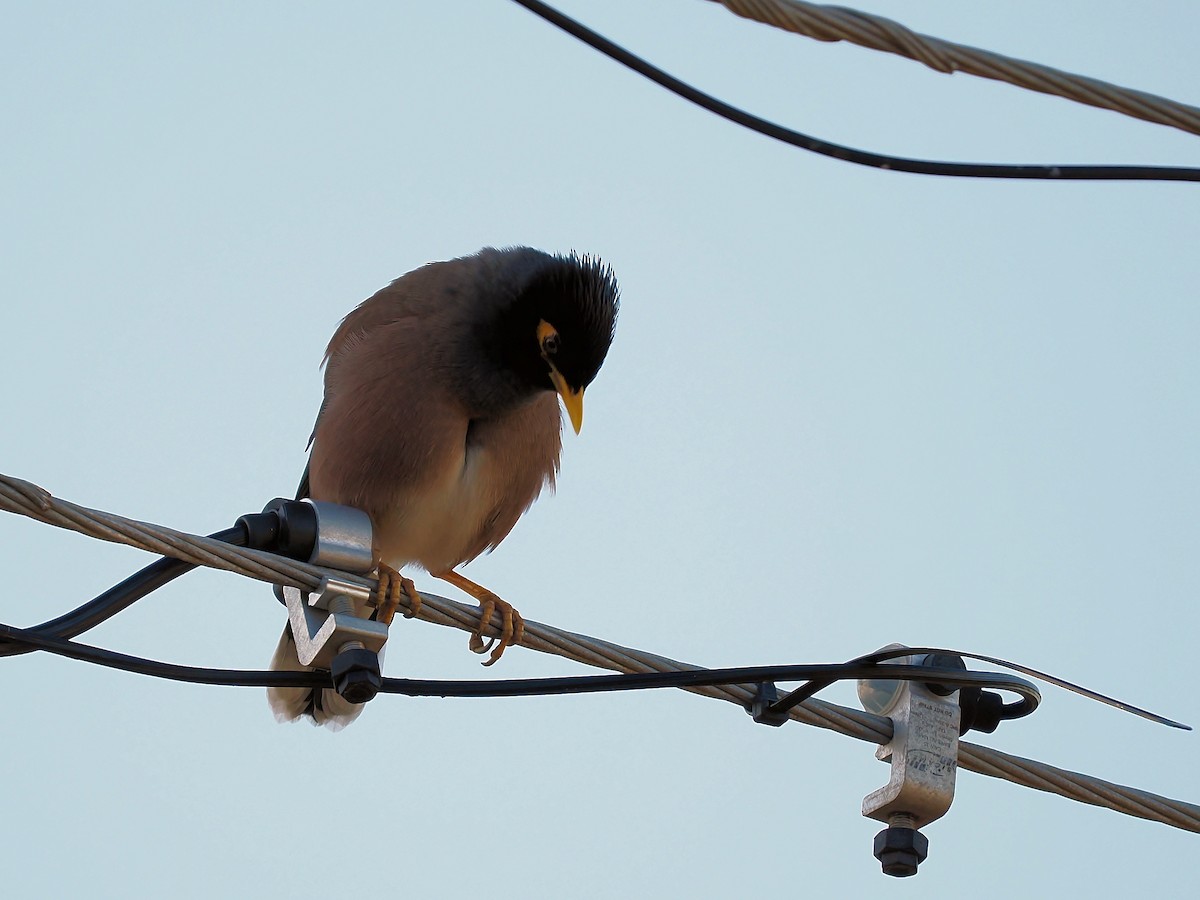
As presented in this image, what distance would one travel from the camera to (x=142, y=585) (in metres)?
2.64

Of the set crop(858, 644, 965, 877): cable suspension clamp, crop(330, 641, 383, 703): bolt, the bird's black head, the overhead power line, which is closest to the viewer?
the overhead power line

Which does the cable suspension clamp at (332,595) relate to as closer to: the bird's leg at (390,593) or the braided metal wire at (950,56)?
the bird's leg at (390,593)

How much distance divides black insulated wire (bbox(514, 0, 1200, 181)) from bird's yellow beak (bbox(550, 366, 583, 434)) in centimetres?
222

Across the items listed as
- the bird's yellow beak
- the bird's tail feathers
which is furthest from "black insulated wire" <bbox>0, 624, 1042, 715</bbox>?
the bird's yellow beak

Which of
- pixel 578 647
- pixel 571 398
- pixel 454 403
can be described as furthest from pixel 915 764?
pixel 454 403

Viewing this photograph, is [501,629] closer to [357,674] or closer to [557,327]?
[357,674]

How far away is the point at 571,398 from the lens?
446 cm

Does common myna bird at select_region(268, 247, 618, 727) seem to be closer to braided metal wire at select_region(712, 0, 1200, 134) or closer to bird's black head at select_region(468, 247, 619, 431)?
bird's black head at select_region(468, 247, 619, 431)

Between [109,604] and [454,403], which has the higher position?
[454,403]

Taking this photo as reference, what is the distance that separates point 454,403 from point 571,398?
33 cm

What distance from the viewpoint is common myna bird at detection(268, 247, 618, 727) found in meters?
4.32

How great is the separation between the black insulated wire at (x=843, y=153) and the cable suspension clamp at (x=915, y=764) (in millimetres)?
982

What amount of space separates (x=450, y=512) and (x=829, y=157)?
2436 millimetres

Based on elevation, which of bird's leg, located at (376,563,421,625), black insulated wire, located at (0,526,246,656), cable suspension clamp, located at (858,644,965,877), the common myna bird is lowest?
black insulated wire, located at (0,526,246,656)
